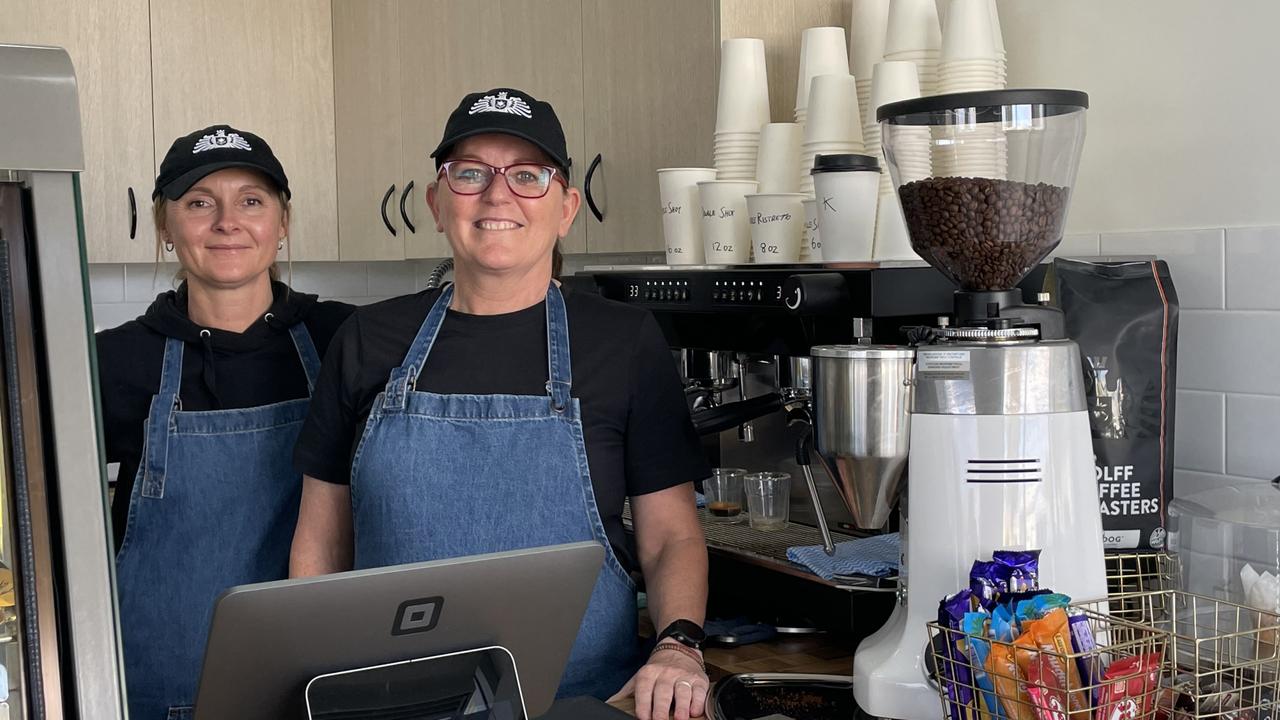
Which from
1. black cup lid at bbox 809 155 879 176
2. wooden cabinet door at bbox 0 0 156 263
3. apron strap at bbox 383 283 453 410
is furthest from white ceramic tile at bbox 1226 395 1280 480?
wooden cabinet door at bbox 0 0 156 263

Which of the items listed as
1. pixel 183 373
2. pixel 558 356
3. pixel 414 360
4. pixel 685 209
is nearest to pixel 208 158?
pixel 183 373

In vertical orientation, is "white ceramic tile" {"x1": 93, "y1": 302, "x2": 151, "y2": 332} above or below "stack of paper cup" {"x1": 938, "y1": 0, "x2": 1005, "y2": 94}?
below

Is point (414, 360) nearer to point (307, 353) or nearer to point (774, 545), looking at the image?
point (307, 353)

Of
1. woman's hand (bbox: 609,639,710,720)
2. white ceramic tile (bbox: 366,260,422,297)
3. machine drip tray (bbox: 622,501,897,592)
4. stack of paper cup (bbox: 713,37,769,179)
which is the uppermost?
stack of paper cup (bbox: 713,37,769,179)

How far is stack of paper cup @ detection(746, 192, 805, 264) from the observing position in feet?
5.98

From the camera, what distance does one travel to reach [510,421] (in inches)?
58.1

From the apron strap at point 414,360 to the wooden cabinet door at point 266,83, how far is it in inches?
74.4

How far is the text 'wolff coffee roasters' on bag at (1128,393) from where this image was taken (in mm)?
1479

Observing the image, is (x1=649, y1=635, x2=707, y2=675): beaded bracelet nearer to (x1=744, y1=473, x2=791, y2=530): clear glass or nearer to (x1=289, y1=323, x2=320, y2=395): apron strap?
(x1=744, y1=473, x2=791, y2=530): clear glass

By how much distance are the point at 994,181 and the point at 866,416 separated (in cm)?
25

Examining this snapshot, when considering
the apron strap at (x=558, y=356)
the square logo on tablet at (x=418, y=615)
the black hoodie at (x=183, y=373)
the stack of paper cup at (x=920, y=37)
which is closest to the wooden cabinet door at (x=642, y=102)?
the stack of paper cup at (x=920, y=37)

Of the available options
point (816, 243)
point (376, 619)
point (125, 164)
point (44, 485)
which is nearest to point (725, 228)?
point (816, 243)

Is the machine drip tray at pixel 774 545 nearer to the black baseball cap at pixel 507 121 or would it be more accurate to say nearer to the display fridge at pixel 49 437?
the black baseball cap at pixel 507 121

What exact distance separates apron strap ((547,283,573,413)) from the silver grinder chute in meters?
0.36
